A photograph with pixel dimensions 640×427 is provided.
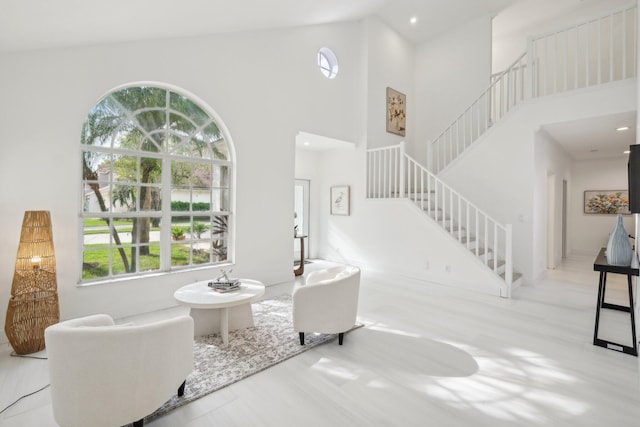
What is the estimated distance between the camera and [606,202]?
786cm

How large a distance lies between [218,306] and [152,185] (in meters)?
2.15

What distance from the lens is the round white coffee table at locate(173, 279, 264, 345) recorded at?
2842 mm

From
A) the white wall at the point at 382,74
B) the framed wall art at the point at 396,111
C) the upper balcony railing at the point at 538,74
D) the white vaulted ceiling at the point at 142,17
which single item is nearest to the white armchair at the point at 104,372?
the white vaulted ceiling at the point at 142,17

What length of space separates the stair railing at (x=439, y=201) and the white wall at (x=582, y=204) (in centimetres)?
443

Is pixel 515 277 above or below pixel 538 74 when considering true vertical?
below

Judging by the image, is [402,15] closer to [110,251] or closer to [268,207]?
[268,207]

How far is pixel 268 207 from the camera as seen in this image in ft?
16.6

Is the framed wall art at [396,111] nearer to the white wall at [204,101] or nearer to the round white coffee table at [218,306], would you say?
the white wall at [204,101]

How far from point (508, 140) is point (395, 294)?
3.45 meters

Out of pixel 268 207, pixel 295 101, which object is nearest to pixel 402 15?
pixel 295 101

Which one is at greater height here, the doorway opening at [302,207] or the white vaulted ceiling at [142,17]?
the white vaulted ceiling at [142,17]

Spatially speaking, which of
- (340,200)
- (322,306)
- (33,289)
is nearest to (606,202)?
(340,200)

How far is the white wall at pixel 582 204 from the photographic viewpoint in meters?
7.71

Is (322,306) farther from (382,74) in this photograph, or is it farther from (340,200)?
(382,74)
